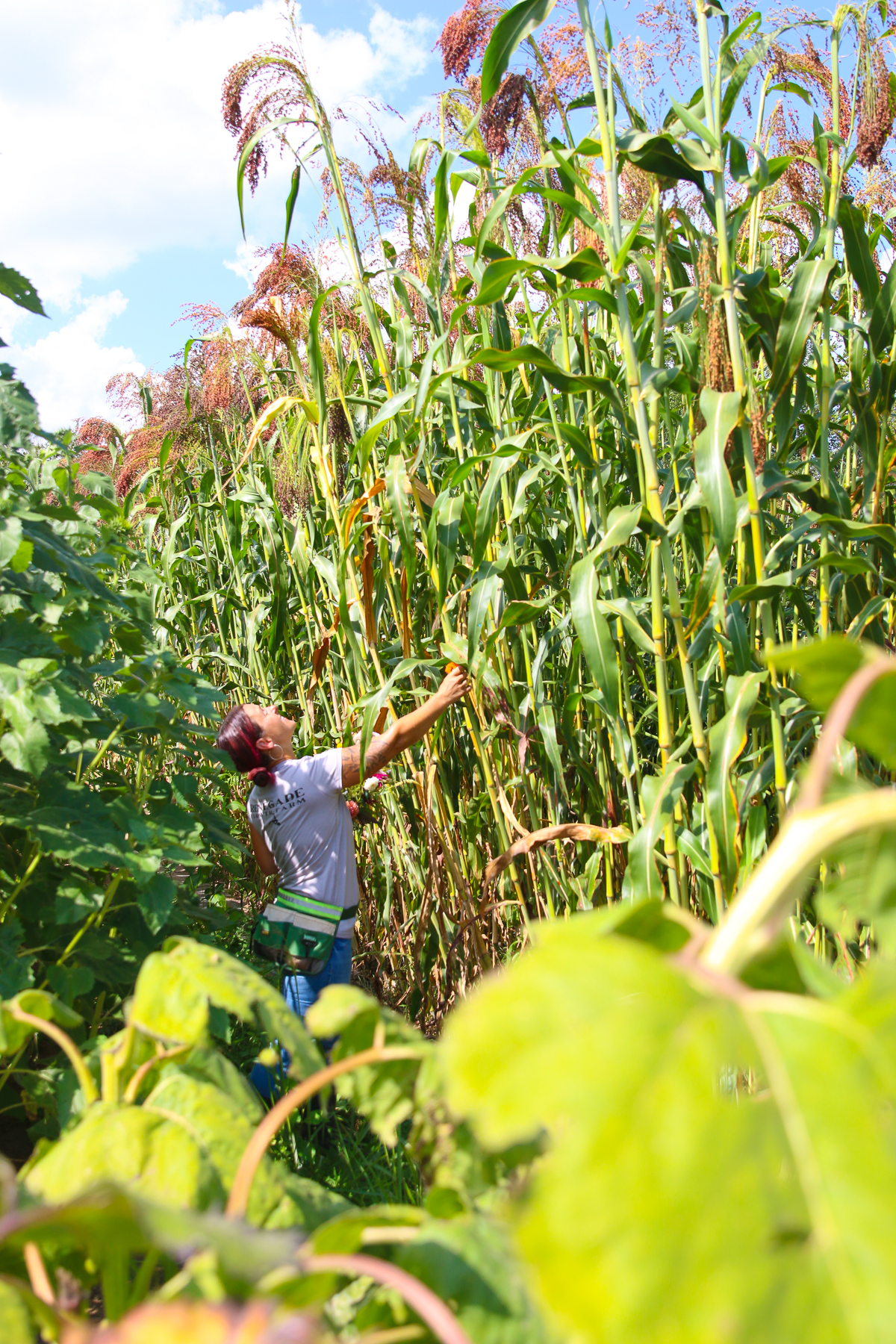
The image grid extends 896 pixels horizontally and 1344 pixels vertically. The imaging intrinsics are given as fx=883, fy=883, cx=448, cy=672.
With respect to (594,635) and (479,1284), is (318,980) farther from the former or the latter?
(479,1284)

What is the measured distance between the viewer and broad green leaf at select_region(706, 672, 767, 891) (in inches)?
82.1

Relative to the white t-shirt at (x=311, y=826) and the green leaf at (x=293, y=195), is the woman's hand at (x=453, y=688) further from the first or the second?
the green leaf at (x=293, y=195)

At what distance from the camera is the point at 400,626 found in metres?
3.09

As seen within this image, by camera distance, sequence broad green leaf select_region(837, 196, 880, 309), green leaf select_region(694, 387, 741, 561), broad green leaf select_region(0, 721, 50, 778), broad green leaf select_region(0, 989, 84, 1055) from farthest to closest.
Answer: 1. broad green leaf select_region(837, 196, 880, 309)
2. green leaf select_region(694, 387, 741, 561)
3. broad green leaf select_region(0, 721, 50, 778)
4. broad green leaf select_region(0, 989, 84, 1055)

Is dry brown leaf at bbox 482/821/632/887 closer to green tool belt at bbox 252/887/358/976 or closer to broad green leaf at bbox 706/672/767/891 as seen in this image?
broad green leaf at bbox 706/672/767/891

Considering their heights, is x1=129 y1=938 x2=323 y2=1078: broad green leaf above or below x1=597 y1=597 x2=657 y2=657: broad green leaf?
below

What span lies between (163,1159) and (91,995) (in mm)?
1595

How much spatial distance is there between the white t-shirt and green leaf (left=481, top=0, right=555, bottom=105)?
2141 millimetres

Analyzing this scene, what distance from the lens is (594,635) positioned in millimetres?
2188

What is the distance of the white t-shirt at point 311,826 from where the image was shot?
3.29 meters

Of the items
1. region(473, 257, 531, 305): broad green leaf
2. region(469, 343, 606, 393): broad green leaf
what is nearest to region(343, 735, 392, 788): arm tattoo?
region(469, 343, 606, 393): broad green leaf

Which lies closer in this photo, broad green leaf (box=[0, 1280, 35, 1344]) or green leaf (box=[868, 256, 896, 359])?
broad green leaf (box=[0, 1280, 35, 1344])

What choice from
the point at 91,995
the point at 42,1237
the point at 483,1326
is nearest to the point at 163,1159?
the point at 42,1237

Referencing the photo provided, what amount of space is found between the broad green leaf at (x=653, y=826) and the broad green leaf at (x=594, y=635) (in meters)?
0.22
